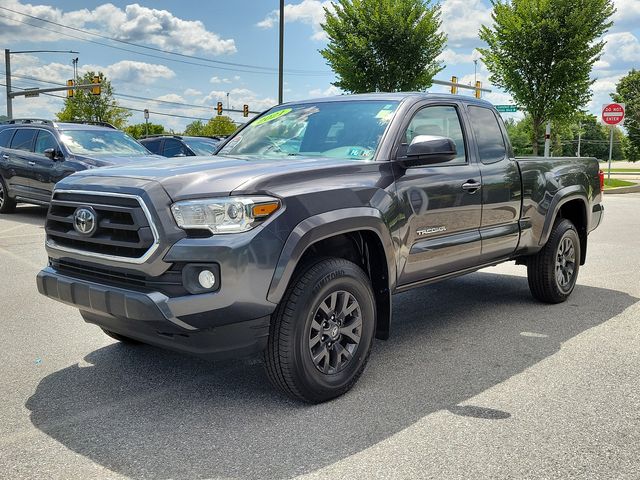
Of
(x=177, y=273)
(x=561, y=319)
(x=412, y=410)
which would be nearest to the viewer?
(x=177, y=273)

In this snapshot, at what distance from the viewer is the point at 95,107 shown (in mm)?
61000

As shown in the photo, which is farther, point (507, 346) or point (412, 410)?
point (507, 346)

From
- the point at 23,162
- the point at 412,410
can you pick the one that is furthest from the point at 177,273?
the point at 23,162

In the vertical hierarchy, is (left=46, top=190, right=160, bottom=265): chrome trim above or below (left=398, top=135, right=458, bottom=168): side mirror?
below

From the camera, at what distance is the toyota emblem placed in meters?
3.73

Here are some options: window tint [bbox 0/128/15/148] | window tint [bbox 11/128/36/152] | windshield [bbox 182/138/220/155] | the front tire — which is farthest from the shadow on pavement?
windshield [bbox 182/138/220/155]

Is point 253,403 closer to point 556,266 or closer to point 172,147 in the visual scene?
point 556,266

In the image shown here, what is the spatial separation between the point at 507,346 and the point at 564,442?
1.69 meters

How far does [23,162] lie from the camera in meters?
12.8

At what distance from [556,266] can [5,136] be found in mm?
11759

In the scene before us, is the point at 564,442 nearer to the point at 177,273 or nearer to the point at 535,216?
the point at 177,273

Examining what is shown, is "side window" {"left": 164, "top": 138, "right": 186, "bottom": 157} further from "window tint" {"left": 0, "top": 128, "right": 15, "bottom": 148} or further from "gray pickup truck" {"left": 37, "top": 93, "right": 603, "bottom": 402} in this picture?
"gray pickup truck" {"left": 37, "top": 93, "right": 603, "bottom": 402}

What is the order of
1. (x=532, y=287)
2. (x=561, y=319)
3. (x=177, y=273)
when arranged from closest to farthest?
1. (x=177, y=273)
2. (x=561, y=319)
3. (x=532, y=287)

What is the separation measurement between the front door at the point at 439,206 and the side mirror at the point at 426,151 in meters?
0.08
